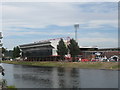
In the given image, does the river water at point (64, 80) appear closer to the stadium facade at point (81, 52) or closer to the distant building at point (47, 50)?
the stadium facade at point (81, 52)

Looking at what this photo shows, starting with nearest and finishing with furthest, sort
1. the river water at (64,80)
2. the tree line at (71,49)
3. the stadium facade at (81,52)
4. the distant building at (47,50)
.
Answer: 1. the river water at (64,80)
2. the tree line at (71,49)
3. the stadium facade at (81,52)
4. the distant building at (47,50)

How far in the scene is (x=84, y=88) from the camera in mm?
44750

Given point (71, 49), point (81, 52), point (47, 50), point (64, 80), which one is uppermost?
point (71, 49)

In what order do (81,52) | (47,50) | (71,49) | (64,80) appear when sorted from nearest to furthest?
(64,80), (71,49), (81,52), (47,50)

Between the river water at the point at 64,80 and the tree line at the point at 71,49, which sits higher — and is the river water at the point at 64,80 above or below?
below

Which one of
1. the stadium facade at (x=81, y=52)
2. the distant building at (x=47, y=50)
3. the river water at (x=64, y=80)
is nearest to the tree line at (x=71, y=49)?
the stadium facade at (x=81, y=52)

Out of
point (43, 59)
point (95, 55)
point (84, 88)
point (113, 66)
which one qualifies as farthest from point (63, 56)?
point (84, 88)

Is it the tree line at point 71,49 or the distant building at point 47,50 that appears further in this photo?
the distant building at point 47,50

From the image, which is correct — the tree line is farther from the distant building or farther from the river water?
the river water

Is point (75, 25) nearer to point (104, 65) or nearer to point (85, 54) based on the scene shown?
point (85, 54)

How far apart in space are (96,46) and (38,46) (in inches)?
1932

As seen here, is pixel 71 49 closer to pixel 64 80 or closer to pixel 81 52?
pixel 81 52

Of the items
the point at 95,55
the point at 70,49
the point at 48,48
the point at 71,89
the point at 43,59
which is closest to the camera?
the point at 71,89

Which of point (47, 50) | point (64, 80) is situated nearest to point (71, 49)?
point (47, 50)
